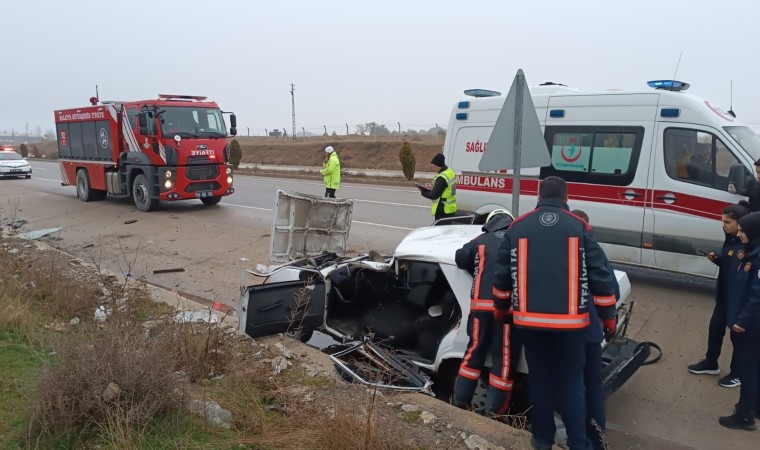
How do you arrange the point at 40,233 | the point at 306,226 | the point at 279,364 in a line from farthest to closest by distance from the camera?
1. the point at 40,233
2. the point at 306,226
3. the point at 279,364

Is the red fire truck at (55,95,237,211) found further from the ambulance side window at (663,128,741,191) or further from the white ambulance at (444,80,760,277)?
the ambulance side window at (663,128,741,191)

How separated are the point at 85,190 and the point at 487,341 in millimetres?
15982

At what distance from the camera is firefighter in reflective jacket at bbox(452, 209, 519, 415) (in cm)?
371

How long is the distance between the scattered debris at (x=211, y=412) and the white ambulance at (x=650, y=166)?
550 centimetres

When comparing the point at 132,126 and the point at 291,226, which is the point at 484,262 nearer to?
the point at 291,226

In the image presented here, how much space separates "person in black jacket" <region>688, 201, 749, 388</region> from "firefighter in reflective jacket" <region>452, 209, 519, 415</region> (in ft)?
6.24

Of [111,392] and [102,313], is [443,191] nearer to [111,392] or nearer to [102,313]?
[102,313]

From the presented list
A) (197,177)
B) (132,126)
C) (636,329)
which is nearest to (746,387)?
(636,329)

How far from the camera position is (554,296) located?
126 inches

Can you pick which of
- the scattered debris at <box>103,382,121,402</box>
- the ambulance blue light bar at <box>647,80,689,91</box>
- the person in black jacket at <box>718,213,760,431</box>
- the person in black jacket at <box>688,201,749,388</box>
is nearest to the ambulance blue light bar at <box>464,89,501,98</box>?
the ambulance blue light bar at <box>647,80,689,91</box>

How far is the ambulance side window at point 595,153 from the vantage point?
7.06 metres

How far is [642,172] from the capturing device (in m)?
7.00

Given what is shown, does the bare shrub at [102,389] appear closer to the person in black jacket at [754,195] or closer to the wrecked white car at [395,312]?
the wrecked white car at [395,312]

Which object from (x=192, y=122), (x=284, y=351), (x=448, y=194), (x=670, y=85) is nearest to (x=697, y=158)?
(x=670, y=85)
